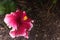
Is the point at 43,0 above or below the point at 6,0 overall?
below

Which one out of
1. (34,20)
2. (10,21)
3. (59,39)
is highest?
(10,21)

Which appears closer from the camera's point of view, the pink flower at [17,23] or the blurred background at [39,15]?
the pink flower at [17,23]

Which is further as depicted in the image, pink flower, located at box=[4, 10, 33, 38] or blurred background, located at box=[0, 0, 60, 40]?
blurred background, located at box=[0, 0, 60, 40]

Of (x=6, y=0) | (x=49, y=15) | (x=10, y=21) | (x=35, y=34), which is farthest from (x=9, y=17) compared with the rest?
(x=49, y=15)

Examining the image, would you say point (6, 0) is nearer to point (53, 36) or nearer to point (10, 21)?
point (10, 21)

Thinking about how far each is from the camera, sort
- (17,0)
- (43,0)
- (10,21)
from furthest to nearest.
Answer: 1. (43,0)
2. (17,0)
3. (10,21)
